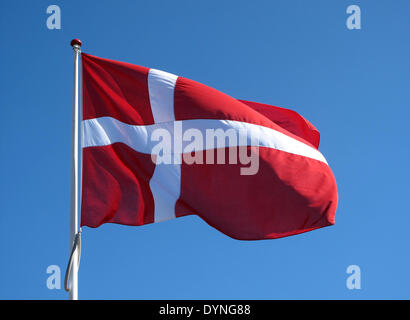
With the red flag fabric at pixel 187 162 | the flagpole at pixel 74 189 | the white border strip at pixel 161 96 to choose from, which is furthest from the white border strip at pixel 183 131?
the flagpole at pixel 74 189

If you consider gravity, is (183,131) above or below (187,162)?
above

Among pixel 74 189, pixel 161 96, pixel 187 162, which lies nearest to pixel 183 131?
pixel 187 162

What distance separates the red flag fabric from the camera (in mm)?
12727

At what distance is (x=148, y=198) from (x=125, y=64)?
299cm

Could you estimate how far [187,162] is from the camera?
13.2 metres

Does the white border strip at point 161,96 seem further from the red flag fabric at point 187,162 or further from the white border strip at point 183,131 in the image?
the white border strip at point 183,131

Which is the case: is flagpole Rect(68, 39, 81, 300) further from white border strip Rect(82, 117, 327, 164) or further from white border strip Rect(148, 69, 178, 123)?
white border strip Rect(148, 69, 178, 123)

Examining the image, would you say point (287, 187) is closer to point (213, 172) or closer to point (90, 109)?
point (213, 172)

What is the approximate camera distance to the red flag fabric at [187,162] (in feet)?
41.8

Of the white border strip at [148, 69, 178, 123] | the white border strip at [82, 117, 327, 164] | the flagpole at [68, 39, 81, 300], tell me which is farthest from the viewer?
the white border strip at [148, 69, 178, 123]

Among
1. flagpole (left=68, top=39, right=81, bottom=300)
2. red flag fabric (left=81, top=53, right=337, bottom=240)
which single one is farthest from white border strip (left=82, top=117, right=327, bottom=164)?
flagpole (left=68, top=39, right=81, bottom=300)

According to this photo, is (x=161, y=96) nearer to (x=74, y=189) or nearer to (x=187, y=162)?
(x=187, y=162)

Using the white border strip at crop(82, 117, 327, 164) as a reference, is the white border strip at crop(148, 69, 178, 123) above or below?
above

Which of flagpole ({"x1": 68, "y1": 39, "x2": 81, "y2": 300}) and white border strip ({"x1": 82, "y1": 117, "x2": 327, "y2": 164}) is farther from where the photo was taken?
white border strip ({"x1": 82, "y1": 117, "x2": 327, "y2": 164})
